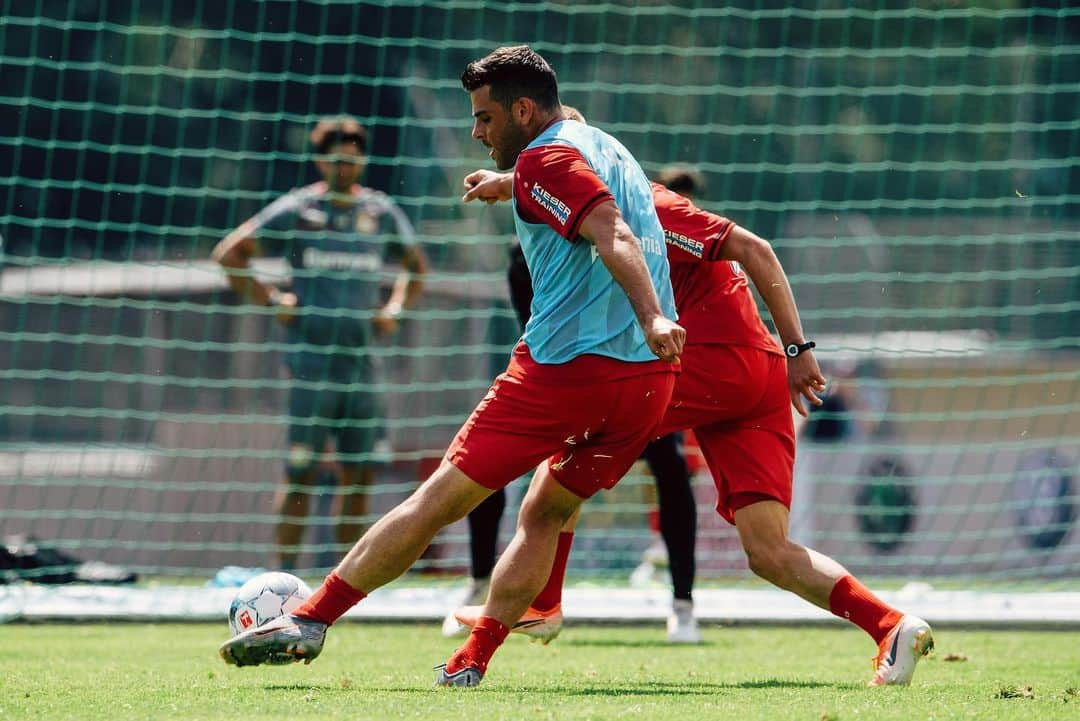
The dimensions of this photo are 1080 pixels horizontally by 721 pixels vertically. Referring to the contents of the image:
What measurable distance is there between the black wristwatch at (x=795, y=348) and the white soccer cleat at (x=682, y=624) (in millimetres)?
1868

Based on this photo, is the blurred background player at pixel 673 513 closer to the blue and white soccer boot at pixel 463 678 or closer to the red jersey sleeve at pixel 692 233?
the red jersey sleeve at pixel 692 233

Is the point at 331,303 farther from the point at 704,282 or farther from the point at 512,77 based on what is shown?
the point at 512,77

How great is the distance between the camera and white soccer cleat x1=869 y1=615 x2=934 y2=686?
4.34 m

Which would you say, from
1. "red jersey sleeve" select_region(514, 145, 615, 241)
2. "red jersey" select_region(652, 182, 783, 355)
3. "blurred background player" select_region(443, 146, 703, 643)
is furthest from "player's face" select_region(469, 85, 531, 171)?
"blurred background player" select_region(443, 146, 703, 643)

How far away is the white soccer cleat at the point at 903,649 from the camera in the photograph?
14.2ft

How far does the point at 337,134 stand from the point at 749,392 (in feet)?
12.4

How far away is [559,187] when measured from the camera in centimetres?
390

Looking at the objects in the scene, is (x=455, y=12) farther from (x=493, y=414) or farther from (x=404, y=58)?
(x=493, y=414)

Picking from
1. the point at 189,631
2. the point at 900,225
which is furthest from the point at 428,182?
the point at 189,631

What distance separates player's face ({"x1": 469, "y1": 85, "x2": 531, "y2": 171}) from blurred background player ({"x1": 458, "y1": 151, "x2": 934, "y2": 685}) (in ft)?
1.08

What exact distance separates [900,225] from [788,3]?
2.69 m

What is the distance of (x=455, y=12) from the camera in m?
14.9

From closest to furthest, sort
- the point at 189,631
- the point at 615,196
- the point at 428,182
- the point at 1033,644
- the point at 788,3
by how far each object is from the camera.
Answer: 1. the point at 615,196
2. the point at 1033,644
3. the point at 189,631
4. the point at 428,182
5. the point at 788,3

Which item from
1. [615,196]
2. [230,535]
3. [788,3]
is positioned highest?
[788,3]
